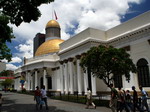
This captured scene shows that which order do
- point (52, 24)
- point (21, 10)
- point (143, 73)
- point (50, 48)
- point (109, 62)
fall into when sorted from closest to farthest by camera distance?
point (21, 10) → point (109, 62) → point (143, 73) → point (50, 48) → point (52, 24)

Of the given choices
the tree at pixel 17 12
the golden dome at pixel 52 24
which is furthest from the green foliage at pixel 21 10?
the golden dome at pixel 52 24

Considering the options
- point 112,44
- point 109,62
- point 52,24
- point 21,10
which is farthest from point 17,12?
point 52,24

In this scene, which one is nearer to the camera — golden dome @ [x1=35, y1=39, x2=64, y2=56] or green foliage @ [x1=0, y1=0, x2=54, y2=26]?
green foliage @ [x1=0, y1=0, x2=54, y2=26]

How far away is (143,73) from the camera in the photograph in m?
19.2

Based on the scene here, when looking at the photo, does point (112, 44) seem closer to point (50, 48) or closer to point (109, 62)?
point (109, 62)

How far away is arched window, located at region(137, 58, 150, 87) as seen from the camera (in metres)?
18.8

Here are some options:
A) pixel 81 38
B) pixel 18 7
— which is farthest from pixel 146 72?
pixel 18 7

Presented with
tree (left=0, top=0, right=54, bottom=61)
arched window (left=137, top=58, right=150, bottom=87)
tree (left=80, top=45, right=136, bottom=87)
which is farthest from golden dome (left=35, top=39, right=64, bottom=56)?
tree (left=0, top=0, right=54, bottom=61)

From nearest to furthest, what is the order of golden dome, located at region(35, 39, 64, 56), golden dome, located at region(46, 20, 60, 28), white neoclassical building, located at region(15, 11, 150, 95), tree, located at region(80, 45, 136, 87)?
tree, located at region(80, 45, 136, 87) < white neoclassical building, located at region(15, 11, 150, 95) < golden dome, located at region(35, 39, 64, 56) < golden dome, located at region(46, 20, 60, 28)

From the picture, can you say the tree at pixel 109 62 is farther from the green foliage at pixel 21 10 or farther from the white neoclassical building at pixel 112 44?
the green foliage at pixel 21 10

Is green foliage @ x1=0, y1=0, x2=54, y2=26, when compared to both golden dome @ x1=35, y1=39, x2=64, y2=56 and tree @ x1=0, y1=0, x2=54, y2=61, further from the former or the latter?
golden dome @ x1=35, y1=39, x2=64, y2=56

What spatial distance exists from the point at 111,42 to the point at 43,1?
13937 millimetres

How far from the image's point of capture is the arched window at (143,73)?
18.8m

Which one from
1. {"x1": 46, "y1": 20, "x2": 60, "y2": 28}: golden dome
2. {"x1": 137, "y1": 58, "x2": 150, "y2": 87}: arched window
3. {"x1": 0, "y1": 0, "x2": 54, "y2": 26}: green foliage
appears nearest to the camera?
{"x1": 0, "y1": 0, "x2": 54, "y2": 26}: green foliage
